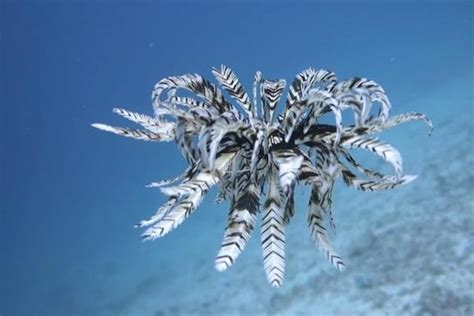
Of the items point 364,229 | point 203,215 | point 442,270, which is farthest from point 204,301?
point 203,215

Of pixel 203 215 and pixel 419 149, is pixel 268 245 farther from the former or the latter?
pixel 203 215

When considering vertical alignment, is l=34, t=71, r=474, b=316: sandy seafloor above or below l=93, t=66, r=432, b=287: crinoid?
above

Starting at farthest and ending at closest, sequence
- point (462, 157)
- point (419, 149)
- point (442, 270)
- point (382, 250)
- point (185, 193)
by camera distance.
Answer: point (419, 149) < point (462, 157) < point (382, 250) < point (442, 270) < point (185, 193)

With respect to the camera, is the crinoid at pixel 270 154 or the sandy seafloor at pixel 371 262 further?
the sandy seafloor at pixel 371 262

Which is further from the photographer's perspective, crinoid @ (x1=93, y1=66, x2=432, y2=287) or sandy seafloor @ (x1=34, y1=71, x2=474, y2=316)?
sandy seafloor @ (x1=34, y1=71, x2=474, y2=316)
